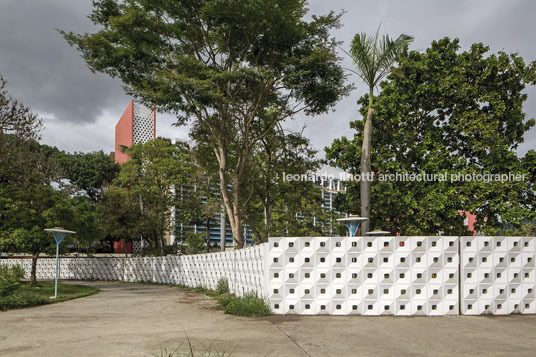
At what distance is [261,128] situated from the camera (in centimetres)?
1944

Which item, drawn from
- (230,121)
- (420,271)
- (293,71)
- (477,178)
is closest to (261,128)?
(230,121)

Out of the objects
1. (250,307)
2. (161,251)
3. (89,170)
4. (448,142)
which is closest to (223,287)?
(250,307)

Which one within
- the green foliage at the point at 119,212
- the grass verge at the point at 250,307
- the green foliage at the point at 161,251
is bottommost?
the green foliage at the point at 161,251

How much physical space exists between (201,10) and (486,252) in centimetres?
1051

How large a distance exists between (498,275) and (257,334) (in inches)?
210

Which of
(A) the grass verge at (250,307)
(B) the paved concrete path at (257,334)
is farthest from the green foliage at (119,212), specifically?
(A) the grass verge at (250,307)

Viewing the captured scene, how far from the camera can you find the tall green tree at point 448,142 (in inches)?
623

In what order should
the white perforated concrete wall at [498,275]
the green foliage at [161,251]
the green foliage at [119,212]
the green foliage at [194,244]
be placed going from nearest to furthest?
1. the white perforated concrete wall at [498,275]
2. the green foliage at [194,244]
3. the green foliage at [161,251]
4. the green foliage at [119,212]

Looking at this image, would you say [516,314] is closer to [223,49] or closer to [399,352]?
[399,352]

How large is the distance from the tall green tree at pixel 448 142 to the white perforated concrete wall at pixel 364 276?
7.51 m

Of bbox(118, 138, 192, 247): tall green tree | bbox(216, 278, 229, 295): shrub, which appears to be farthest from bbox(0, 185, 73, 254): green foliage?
bbox(118, 138, 192, 247): tall green tree

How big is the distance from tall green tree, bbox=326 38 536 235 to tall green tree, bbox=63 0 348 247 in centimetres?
264

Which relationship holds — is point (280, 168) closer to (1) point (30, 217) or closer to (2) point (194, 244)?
(2) point (194, 244)

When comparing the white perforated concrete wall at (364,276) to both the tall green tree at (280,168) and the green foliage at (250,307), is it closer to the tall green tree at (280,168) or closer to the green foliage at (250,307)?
the green foliage at (250,307)
